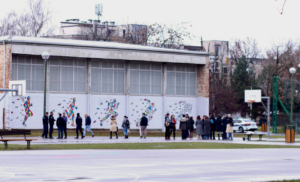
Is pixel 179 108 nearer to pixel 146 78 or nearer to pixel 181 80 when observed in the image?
pixel 181 80

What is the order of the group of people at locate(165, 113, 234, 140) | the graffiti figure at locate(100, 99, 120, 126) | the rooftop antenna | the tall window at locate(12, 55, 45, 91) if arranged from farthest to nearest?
the rooftop antenna → the graffiti figure at locate(100, 99, 120, 126) → the tall window at locate(12, 55, 45, 91) → the group of people at locate(165, 113, 234, 140)

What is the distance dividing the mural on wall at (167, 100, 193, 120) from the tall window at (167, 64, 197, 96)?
1069 millimetres

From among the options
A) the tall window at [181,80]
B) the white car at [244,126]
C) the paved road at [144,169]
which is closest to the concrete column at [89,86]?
the tall window at [181,80]

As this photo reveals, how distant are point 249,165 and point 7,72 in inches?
1157

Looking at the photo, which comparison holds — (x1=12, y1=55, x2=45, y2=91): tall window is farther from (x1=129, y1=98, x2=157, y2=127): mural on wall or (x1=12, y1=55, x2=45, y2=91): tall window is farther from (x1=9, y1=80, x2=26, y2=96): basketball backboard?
(x1=9, y1=80, x2=26, y2=96): basketball backboard

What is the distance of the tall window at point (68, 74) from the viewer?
4556cm

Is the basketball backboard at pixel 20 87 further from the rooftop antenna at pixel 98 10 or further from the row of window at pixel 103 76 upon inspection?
the rooftop antenna at pixel 98 10

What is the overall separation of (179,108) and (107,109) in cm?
736

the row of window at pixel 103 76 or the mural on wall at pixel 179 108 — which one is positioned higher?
the row of window at pixel 103 76

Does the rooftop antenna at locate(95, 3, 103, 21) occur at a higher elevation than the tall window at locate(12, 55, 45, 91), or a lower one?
higher

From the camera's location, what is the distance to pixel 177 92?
51656mm

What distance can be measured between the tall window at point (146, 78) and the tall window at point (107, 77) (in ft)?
3.22

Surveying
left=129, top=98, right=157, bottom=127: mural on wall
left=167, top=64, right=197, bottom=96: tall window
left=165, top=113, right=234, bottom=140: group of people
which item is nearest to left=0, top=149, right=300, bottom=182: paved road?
left=165, top=113, right=234, bottom=140: group of people

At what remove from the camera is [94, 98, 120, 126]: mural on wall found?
155 feet
